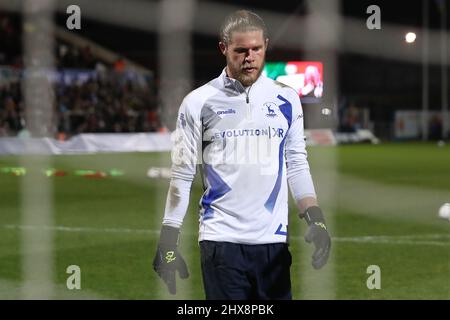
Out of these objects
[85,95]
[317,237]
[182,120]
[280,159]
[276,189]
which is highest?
[85,95]

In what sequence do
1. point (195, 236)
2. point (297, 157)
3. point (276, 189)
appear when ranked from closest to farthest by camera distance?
point (276, 189)
point (297, 157)
point (195, 236)

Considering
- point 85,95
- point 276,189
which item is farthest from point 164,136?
point 276,189

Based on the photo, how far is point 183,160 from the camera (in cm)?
439

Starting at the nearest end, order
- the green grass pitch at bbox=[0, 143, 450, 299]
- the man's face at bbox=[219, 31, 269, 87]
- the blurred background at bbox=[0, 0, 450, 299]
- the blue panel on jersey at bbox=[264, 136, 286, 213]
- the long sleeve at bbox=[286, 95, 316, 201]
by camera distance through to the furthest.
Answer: the man's face at bbox=[219, 31, 269, 87], the blue panel on jersey at bbox=[264, 136, 286, 213], the long sleeve at bbox=[286, 95, 316, 201], the green grass pitch at bbox=[0, 143, 450, 299], the blurred background at bbox=[0, 0, 450, 299]

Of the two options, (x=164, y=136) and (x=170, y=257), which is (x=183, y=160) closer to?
(x=170, y=257)

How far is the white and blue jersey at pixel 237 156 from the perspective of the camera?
4.33 m

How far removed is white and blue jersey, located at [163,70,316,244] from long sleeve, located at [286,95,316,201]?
0.03 m

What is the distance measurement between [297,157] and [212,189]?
452mm

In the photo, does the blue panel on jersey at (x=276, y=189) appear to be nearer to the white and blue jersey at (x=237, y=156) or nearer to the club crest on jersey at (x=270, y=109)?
the white and blue jersey at (x=237, y=156)

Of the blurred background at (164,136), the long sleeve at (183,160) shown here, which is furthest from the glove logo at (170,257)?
the blurred background at (164,136)

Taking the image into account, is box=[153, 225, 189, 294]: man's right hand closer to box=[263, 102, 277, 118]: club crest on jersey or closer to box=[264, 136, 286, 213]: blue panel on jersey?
box=[264, 136, 286, 213]: blue panel on jersey

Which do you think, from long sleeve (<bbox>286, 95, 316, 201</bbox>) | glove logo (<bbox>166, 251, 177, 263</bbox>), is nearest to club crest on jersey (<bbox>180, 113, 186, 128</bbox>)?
long sleeve (<bbox>286, 95, 316, 201</bbox>)

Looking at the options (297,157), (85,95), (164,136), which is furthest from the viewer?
(85,95)

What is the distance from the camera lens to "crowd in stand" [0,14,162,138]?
2988cm
